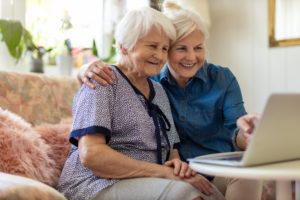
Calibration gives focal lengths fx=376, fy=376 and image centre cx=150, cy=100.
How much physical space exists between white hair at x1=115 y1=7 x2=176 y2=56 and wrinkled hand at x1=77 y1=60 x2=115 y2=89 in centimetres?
13

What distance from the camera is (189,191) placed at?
113 cm

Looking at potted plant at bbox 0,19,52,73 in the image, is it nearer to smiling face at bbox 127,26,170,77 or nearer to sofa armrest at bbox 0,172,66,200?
smiling face at bbox 127,26,170,77

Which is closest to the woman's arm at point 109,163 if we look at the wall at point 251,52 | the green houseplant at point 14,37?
Result: the green houseplant at point 14,37

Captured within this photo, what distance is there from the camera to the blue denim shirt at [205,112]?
157 cm

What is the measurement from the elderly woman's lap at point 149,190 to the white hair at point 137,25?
19.8 inches

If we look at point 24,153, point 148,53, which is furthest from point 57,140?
point 148,53

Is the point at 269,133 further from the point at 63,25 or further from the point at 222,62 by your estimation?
the point at 222,62

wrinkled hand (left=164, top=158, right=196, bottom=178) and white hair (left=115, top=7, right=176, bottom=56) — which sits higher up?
white hair (left=115, top=7, right=176, bottom=56)

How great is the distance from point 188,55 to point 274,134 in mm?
750

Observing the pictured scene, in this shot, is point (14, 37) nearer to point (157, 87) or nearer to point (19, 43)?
point (19, 43)

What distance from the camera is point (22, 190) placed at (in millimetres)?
899

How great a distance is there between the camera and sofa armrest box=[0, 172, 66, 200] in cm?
87

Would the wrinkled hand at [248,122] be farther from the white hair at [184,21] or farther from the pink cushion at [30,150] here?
the pink cushion at [30,150]

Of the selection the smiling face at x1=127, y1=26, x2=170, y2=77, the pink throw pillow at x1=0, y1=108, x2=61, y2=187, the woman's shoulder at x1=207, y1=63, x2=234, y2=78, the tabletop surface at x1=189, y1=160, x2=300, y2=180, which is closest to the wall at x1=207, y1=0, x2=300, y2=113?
the woman's shoulder at x1=207, y1=63, x2=234, y2=78
